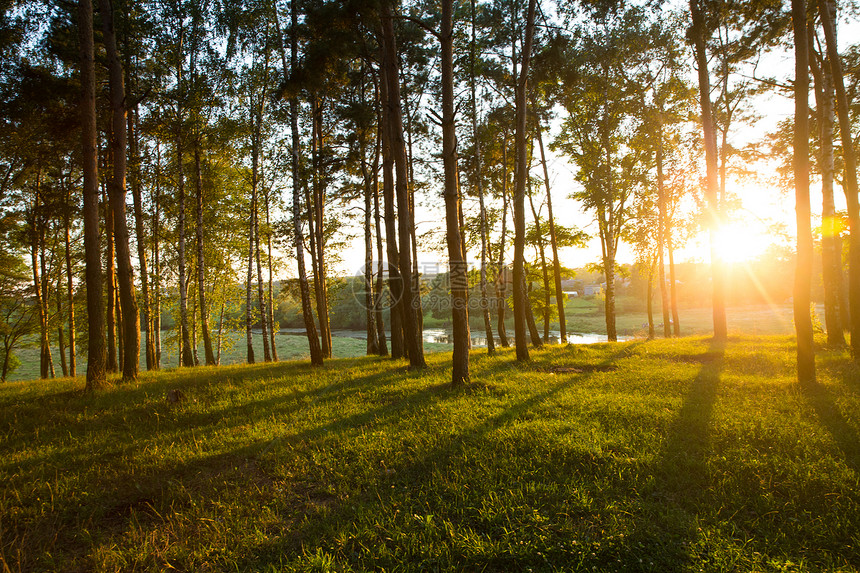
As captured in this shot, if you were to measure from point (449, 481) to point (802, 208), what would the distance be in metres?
7.77

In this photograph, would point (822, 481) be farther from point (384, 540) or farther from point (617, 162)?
point (617, 162)

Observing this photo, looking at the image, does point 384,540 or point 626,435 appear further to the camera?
point 626,435

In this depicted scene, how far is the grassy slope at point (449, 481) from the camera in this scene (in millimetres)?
2771

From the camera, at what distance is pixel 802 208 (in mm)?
→ 6367

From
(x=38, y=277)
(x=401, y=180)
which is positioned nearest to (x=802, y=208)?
(x=401, y=180)

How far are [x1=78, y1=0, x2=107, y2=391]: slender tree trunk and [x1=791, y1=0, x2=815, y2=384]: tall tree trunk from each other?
45.7ft

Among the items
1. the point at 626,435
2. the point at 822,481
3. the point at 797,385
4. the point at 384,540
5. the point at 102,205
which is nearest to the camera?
the point at 384,540

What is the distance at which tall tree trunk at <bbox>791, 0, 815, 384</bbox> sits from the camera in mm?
6312

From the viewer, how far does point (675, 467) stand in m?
3.78

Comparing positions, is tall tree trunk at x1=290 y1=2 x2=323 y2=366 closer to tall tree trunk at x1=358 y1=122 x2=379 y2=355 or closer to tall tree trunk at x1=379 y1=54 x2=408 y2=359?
tall tree trunk at x1=379 y1=54 x2=408 y2=359

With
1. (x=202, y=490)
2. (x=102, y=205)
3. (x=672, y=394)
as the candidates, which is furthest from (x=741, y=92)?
(x=102, y=205)

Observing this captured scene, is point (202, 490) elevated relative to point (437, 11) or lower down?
lower down

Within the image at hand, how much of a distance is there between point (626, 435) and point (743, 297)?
62973 mm

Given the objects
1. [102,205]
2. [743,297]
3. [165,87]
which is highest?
[165,87]
